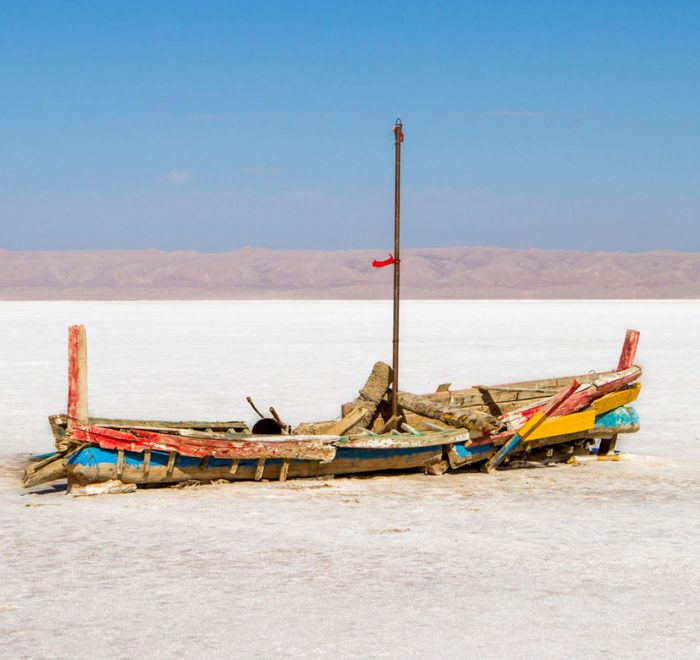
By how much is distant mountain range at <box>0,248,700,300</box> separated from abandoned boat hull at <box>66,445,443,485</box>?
122 m

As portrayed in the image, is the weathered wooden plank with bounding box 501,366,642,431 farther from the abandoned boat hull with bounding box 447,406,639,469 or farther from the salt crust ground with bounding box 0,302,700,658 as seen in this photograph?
the salt crust ground with bounding box 0,302,700,658

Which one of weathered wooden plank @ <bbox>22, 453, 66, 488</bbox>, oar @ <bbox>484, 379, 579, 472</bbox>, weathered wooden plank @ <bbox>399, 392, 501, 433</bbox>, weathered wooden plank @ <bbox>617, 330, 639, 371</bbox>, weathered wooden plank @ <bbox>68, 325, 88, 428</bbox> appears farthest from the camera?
weathered wooden plank @ <bbox>617, 330, 639, 371</bbox>

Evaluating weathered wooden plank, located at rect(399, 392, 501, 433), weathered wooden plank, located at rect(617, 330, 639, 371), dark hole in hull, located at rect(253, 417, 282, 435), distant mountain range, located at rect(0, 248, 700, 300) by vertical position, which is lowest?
distant mountain range, located at rect(0, 248, 700, 300)

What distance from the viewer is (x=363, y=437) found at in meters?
9.70

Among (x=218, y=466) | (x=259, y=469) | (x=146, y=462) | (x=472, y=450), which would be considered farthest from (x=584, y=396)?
(x=146, y=462)

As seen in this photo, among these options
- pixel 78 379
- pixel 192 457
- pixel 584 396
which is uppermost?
pixel 78 379

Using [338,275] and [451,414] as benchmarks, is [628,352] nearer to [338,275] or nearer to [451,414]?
[451,414]

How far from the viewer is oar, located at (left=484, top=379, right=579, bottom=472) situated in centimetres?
1059

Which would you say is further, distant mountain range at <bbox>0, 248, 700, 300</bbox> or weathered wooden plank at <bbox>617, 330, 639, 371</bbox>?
distant mountain range at <bbox>0, 248, 700, 300</bbox>

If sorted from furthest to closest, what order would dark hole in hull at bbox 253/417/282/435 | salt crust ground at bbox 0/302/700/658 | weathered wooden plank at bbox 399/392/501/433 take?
dark hole in hull at bbox 253/417/282/435 < weathered wooden plank at bbox 399/392/501/433 < salt crust ground at bbox 0/302/700/658

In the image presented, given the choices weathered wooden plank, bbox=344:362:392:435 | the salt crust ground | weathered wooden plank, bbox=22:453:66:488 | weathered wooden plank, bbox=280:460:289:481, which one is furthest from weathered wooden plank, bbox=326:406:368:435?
weathered wooden plank, bbox=22:453:66:488

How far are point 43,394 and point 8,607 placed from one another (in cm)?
1159

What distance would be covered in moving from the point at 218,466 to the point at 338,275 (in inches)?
6023

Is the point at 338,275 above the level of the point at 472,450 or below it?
below
